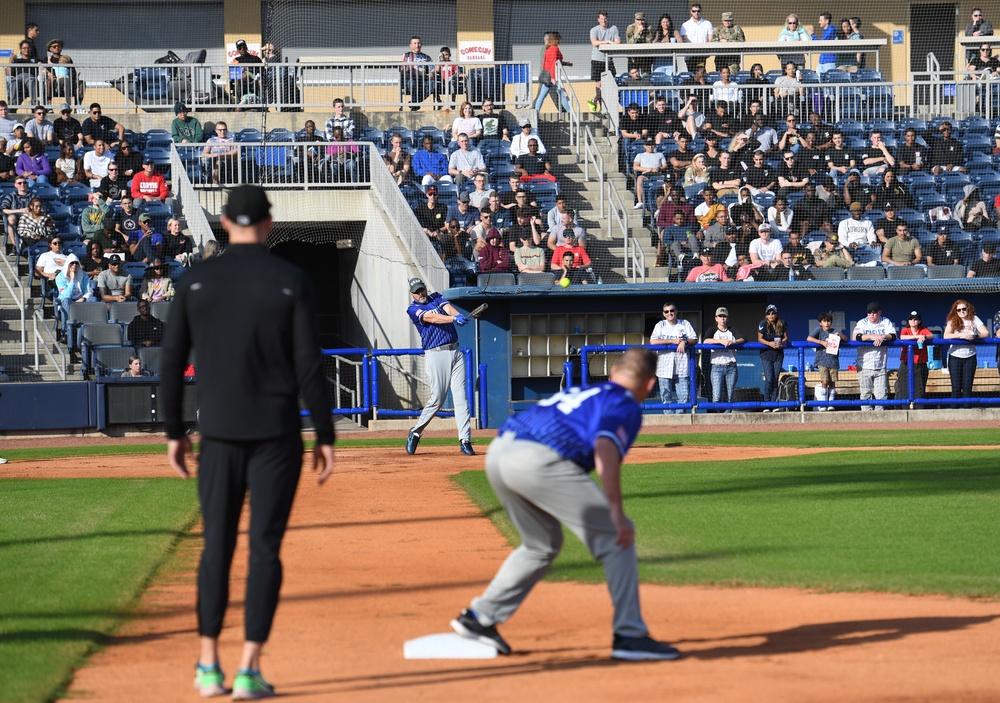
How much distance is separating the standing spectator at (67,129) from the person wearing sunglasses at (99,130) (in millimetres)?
146

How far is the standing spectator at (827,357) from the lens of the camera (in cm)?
2178

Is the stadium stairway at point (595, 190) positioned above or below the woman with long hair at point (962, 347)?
above

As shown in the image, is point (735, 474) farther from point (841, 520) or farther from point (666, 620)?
point (666, 620)

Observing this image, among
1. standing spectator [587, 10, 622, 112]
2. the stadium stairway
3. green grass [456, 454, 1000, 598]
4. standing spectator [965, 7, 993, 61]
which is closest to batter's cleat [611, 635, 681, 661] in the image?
green grass [456, 454, 1000, 598]

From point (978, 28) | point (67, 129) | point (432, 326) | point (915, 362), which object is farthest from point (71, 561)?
point (978, 28)

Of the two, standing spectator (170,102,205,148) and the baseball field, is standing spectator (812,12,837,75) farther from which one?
the baseball field

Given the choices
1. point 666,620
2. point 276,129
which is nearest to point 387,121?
point 276,129

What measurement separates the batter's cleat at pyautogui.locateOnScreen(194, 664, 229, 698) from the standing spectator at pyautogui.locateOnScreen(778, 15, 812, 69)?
2819cm

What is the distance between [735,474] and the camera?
13.8 metres

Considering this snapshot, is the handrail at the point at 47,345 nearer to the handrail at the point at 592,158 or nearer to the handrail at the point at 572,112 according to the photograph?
the handrail at the point at 592,158

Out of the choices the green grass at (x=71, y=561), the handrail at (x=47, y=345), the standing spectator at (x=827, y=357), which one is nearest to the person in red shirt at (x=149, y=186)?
the handrail at (x=47, y=345)

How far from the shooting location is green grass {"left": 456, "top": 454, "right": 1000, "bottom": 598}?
8125 millimetres

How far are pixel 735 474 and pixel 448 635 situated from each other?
7.93 meters

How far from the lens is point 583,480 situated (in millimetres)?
5805
